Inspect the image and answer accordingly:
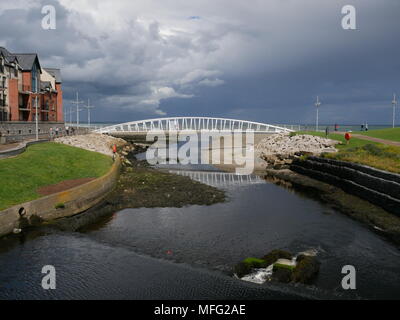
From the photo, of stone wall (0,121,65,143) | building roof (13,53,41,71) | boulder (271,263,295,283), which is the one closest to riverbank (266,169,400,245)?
boulder (271,263,295,283)

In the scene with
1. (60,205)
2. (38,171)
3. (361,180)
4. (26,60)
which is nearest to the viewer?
(60,205)

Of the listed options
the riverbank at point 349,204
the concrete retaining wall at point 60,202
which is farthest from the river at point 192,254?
the concrete retaining wall at point 60,202

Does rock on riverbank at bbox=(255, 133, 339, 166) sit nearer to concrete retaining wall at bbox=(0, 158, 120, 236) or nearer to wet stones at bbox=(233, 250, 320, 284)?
concrete retaining wall at bbox=(0, 158, 120, 236)

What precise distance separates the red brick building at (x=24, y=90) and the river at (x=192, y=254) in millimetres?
36768

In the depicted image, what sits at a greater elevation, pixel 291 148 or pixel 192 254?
pixel 291 148

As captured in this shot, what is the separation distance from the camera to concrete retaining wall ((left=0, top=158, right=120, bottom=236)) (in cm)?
1770

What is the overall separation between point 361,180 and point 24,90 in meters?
56.9

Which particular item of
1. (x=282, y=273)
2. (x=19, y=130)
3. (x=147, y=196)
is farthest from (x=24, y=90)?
(x=282, y=273)

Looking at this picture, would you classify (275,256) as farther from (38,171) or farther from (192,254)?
(38,171)

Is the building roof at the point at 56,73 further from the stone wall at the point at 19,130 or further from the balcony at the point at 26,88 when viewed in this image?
the stone wall at the point at 19,130

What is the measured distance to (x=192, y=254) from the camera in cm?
1633

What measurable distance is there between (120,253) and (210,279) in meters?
5.13

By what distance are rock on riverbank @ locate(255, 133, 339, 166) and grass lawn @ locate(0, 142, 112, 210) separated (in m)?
26.9

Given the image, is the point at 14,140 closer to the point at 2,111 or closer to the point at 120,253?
the point at 2,111
